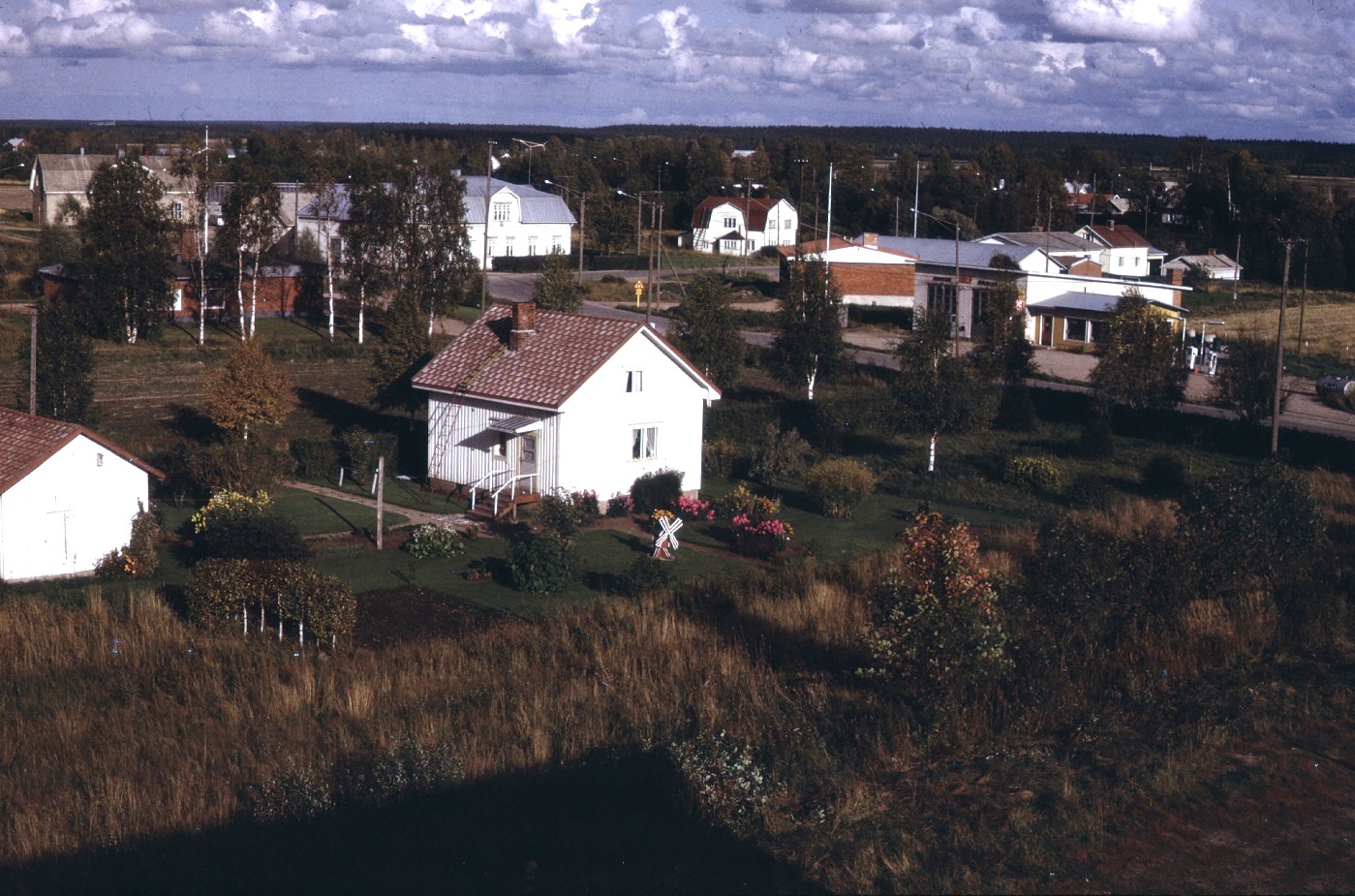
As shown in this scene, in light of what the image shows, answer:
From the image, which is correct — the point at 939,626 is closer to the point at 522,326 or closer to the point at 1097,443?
the point at 522,326

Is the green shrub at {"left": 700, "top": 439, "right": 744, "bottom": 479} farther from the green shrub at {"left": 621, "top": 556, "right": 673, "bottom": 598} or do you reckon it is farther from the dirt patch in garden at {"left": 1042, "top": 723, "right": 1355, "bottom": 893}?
the dirt patch in garden at {"left": 1042, "top": 723, "right": 1355, "bottom": 893}

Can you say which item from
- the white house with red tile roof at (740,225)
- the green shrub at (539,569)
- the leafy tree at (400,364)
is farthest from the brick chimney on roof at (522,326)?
the white house with red tile roof at (740,225)

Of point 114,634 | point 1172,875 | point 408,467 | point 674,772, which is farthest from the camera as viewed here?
point 408,467

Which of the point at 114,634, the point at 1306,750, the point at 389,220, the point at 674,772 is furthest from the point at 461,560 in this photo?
the point at 389,220

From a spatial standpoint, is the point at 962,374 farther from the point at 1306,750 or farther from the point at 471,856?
the point at 471,856

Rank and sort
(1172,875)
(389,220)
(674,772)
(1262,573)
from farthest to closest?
(389,220) < (1262,573) < (674,772) < (1172,875)

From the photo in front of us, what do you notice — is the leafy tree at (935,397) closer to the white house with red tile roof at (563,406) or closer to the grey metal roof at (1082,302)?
the white house with red tile roof at (563,406)
